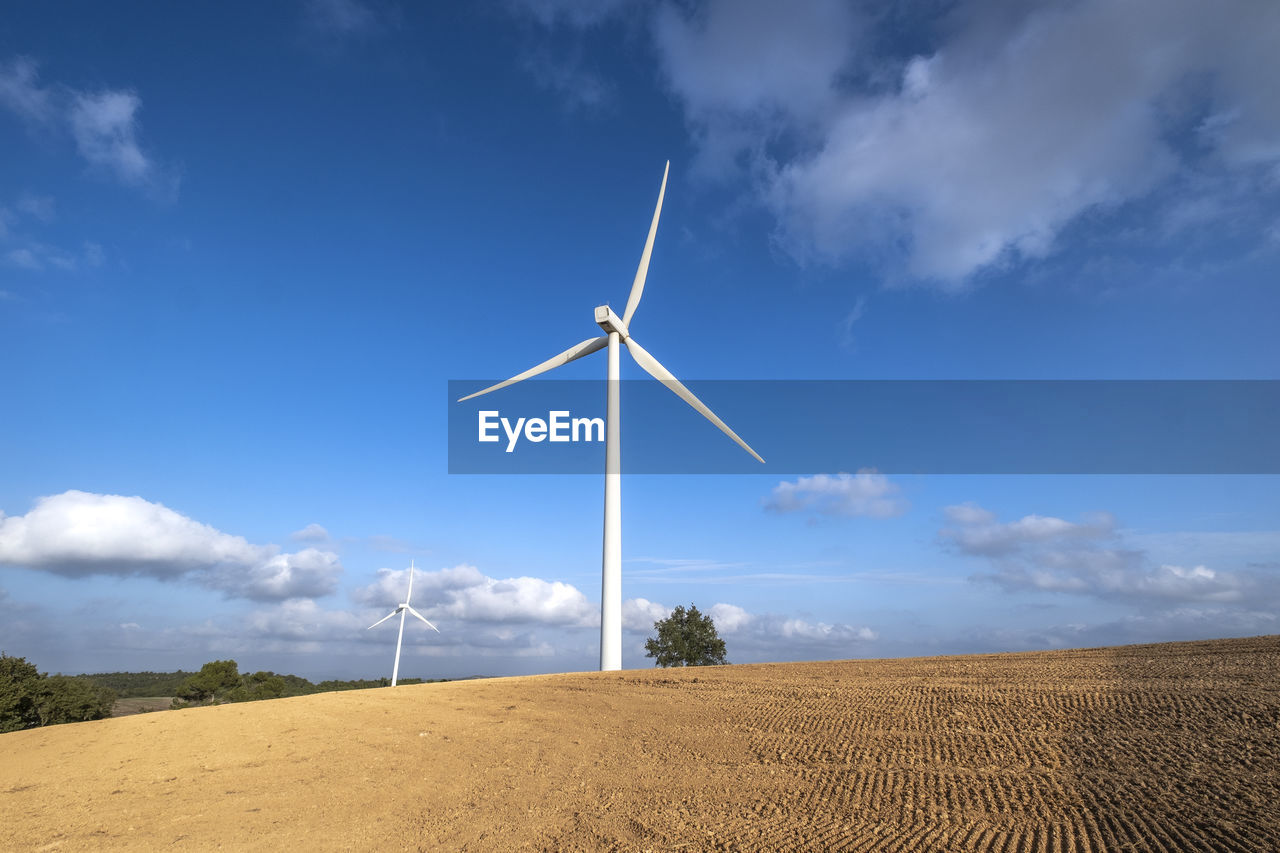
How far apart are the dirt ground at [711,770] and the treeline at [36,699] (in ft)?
99.7

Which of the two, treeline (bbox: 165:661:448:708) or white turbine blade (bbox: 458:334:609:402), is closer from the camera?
white turbine blade (bbox: 458:334:609:402)

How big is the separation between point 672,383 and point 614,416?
15.2 feet

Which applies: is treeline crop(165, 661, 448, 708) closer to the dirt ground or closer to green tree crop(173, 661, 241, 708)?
green tree crop(173, 661, 241, 708)

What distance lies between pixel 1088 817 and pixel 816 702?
929 cm

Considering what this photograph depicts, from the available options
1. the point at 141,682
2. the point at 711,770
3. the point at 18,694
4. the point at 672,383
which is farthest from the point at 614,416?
the point at 141,682

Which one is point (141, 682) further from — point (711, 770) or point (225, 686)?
point (711, 770)

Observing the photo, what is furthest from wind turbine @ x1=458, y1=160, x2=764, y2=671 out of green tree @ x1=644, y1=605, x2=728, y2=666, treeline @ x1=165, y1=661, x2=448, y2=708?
treeline @ x1=165, y1=661, x2=448, y2=708

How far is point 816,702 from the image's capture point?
62.7ft

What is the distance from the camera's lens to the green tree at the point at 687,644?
6406 centimetres

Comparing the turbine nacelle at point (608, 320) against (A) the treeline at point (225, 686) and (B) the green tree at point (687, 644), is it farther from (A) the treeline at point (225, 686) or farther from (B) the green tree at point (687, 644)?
(A) the treeline at point (225, 686)

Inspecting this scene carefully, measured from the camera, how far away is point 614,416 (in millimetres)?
37531

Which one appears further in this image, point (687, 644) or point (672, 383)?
point (687, 644)

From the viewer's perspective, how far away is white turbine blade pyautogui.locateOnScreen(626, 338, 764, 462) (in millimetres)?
37969

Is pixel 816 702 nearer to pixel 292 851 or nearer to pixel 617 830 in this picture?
pixel 617 830
